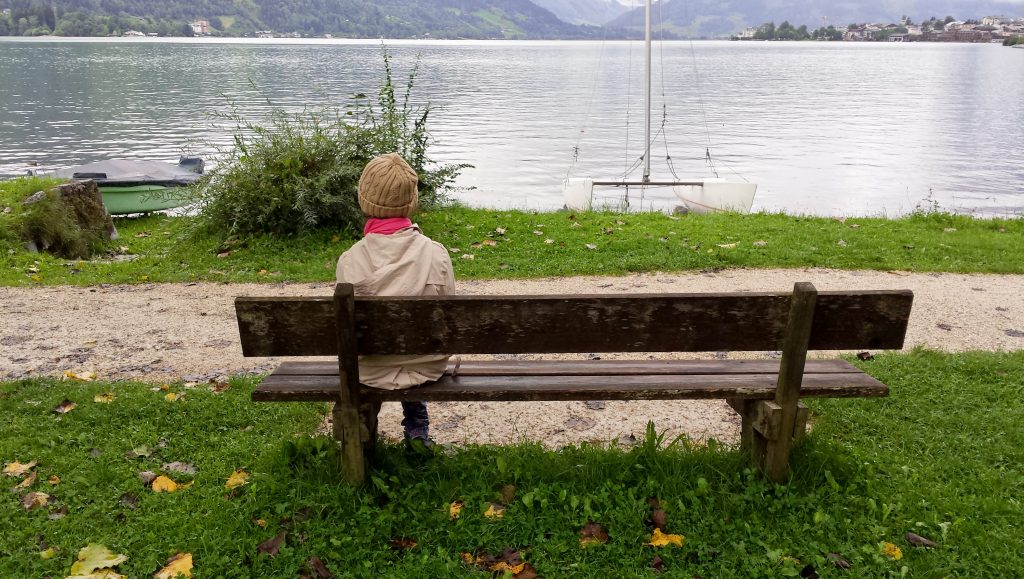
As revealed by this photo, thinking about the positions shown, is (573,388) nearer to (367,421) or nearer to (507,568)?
(507,568)

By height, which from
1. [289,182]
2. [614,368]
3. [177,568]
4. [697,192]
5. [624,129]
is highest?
[289,182]

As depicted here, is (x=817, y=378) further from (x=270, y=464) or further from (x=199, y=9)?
(x=199, y=9)

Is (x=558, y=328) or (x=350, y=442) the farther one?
(x=350, y=442)

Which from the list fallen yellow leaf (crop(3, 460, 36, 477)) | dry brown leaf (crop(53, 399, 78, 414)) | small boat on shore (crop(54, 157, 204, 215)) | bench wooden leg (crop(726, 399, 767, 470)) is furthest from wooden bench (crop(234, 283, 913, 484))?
A: small boat on shore (crop(54, 157, 204, 215))

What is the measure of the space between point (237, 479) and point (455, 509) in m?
1.18

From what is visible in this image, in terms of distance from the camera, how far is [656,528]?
141 inches

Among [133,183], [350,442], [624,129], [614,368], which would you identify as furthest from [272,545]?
[624,129]

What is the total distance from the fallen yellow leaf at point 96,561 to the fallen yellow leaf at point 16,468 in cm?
98

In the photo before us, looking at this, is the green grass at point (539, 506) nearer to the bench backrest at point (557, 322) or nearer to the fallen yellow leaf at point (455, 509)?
the fallen yellow leaf at point (455, 509)

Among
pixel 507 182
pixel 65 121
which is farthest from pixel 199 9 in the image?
pixel 507 182

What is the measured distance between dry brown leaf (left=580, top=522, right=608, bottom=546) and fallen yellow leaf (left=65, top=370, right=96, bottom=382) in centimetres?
395

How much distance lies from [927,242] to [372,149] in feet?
23.8

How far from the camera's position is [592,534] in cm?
356

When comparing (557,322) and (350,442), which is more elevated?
(557,322)
